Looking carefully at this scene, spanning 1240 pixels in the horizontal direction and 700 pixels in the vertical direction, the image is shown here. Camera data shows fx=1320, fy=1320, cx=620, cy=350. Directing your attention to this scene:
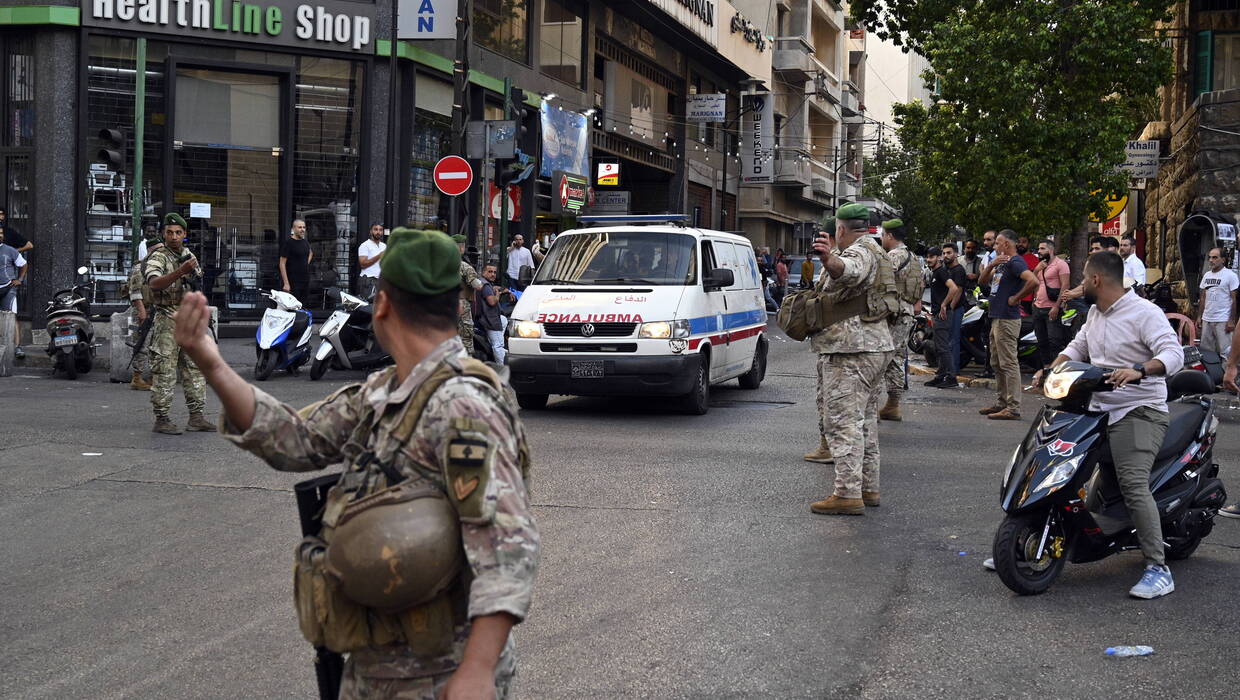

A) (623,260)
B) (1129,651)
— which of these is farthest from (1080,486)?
(623,260)

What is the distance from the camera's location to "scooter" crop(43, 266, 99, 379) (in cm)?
1557

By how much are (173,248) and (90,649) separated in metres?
6.65

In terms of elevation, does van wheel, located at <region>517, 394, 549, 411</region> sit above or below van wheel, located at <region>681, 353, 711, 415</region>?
below

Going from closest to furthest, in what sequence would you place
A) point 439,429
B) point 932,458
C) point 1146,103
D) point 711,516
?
1. point 439,429
2. point 711,516
3. point 932,458
4. point 1146,103

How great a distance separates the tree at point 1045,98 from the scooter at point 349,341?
11.0m

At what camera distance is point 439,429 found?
2.63m

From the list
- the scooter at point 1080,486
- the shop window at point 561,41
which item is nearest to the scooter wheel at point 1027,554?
the scooter at point 1080,486

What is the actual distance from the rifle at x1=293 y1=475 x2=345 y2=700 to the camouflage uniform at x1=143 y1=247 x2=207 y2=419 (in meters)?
8.61

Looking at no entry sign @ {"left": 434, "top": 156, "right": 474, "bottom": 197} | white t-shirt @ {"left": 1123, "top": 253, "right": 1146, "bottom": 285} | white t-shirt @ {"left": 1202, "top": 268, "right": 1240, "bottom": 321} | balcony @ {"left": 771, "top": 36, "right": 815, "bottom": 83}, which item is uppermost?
balcony @ {"left": 771, "top": 36, "right": 815, "bottom": 83}

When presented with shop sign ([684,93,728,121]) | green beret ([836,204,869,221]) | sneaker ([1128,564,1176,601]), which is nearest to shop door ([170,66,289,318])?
green beret ([836,204,869,221])

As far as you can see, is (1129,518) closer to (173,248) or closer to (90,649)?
(90,649)

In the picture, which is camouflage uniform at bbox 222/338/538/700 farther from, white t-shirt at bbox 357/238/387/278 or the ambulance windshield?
white t-shirt at bbox 357/238/387/278

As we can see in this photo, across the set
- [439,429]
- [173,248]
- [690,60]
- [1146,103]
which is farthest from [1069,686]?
[690,60]

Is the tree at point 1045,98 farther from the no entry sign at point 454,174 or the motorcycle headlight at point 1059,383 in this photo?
the motorcycle headlight at point 1059,383
